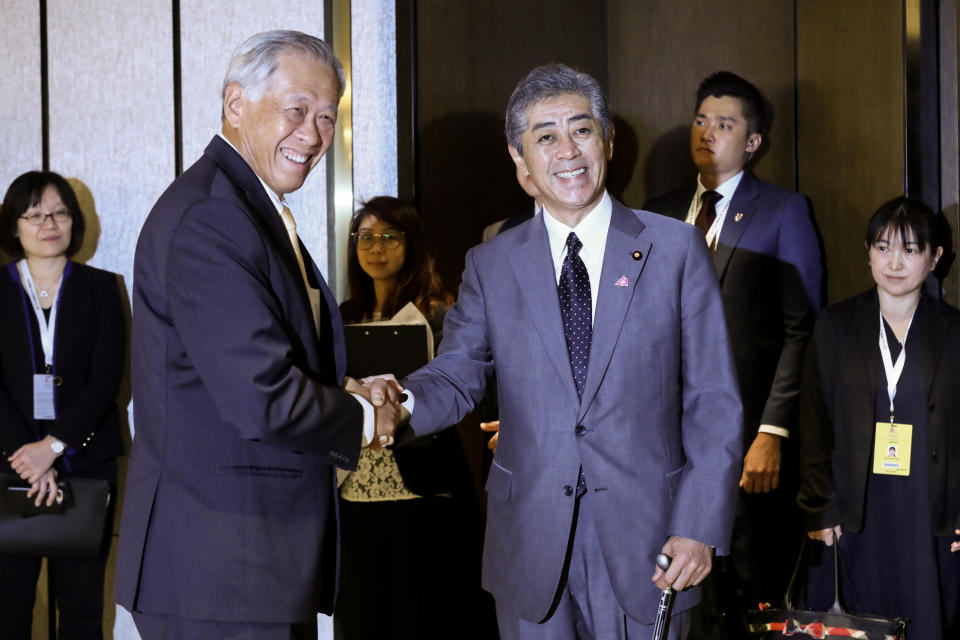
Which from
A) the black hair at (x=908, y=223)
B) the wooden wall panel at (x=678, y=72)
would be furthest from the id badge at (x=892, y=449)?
the wooden wall panel at (x=678, y=72)

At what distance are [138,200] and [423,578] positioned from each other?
1.88 metres

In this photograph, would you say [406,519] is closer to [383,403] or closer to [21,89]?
[383,403]

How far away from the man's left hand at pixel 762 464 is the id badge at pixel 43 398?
2.50 m

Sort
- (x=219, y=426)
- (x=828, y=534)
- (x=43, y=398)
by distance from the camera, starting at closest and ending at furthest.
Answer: (x=219, y=426), (x=828, y=534), (x=43, y=398)

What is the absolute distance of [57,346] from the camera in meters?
3.79

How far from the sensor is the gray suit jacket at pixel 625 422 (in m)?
2.08

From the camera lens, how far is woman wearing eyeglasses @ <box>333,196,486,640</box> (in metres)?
3.31

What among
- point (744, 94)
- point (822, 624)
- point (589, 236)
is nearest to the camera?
point (589, 236)

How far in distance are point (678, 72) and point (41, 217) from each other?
2712mm

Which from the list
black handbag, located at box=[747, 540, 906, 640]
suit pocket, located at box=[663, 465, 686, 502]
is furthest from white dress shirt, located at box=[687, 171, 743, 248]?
suit pocket, located at box=[663, 465, 686, 502]

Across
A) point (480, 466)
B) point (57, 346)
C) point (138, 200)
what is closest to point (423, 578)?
point (480, 466)

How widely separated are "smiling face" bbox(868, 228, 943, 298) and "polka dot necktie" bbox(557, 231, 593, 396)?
1.65 metres

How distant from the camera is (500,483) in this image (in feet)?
7.22

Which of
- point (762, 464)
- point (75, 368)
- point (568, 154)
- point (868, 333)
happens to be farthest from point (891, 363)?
point (75, 368)
